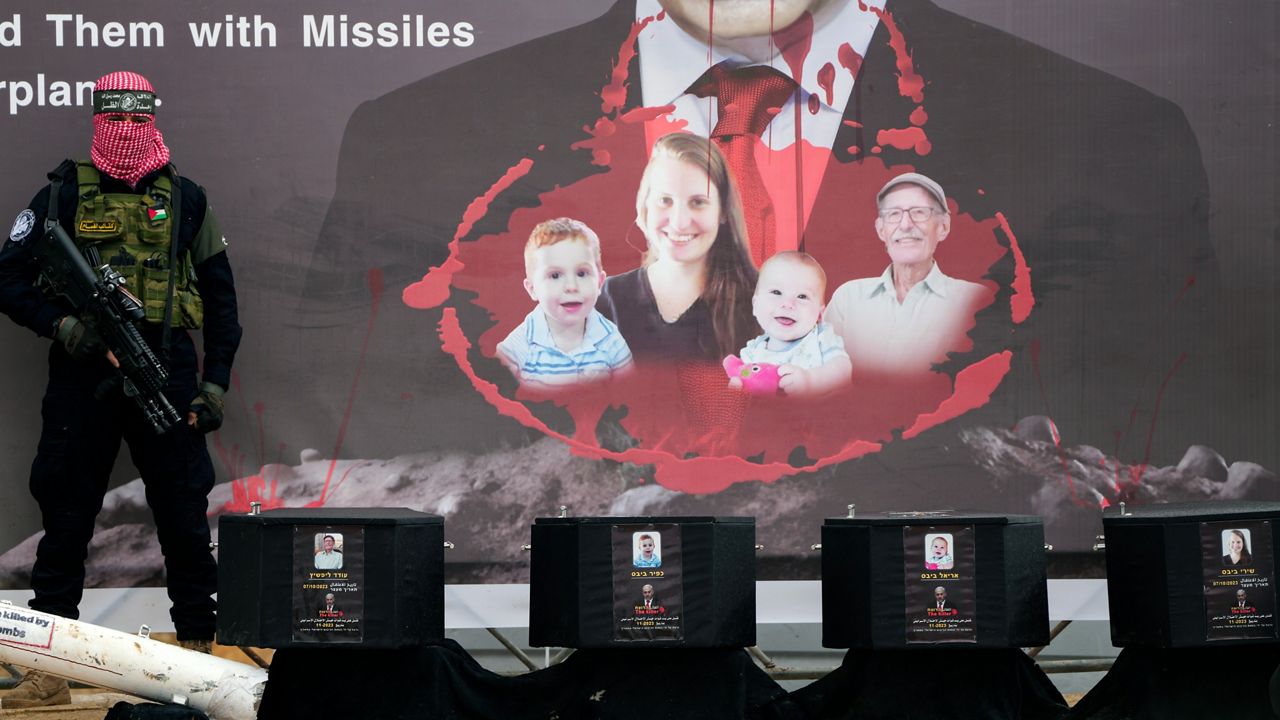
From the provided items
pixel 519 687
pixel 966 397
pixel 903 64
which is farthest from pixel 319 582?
pixel 903 64

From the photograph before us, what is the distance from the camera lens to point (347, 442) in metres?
6.06

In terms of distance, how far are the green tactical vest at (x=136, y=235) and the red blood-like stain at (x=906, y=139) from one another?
2.84 meters

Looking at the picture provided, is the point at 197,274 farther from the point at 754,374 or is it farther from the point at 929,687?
the point at 929,687

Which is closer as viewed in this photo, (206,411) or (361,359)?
(206,411)

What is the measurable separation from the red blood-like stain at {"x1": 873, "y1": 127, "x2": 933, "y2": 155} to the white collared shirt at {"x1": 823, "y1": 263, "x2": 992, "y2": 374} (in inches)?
19.7

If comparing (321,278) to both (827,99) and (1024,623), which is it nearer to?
(827,99)

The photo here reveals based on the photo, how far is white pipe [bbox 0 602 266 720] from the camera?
5.04 m

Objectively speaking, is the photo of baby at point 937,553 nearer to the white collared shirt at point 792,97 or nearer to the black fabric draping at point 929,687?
the black fabric draping at point 929,687

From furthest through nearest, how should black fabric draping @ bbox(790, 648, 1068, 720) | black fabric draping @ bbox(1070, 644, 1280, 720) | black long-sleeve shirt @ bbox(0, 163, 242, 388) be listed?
black long-sleeve shirt @ bbox(0, 163, 242, 388) → black fabric draping @ bbox(790, 648, 1068, 720) → black fabric draping @ bbox(1070, 644, 1280, 720)

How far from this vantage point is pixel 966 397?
6.10 m

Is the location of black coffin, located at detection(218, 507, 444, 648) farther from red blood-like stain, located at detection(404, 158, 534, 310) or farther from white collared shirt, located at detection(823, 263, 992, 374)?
white collared shirt, located at detection(823, 263, 992, 374)

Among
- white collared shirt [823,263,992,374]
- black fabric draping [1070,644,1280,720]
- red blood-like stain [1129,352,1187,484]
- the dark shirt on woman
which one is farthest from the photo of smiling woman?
black fabric draping [1070,644,1280,720]

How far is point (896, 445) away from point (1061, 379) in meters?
0.73

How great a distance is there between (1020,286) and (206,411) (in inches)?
130
